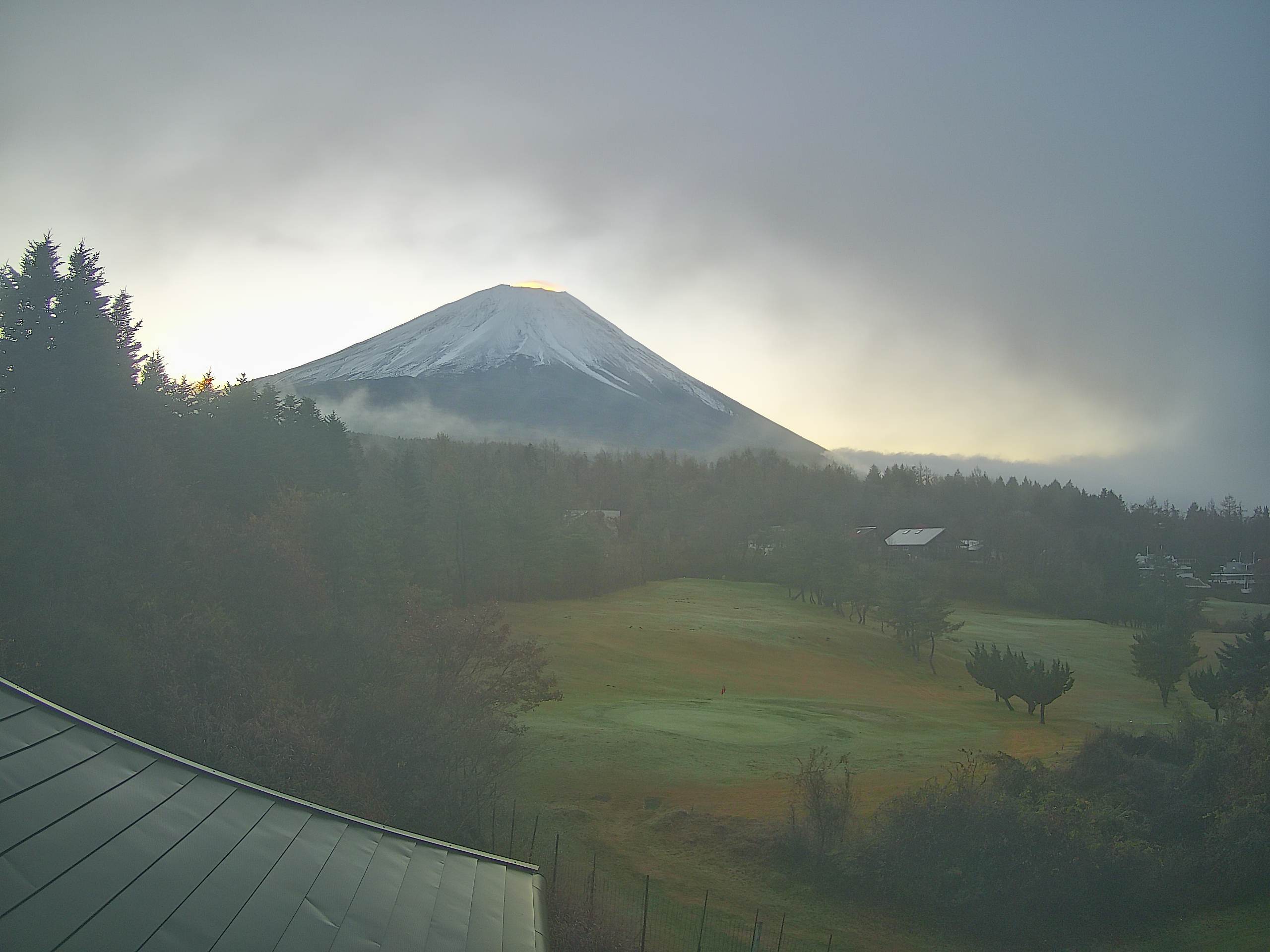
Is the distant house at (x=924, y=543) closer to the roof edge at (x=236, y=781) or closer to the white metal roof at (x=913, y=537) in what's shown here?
the white metal roof at (x=913, y=537)

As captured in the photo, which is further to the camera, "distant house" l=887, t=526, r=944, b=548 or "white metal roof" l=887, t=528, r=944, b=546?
"white metal roof" l=887, t=528, r=944, b=546

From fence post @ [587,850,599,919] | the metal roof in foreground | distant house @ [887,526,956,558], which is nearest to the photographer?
the metal roof in foreground

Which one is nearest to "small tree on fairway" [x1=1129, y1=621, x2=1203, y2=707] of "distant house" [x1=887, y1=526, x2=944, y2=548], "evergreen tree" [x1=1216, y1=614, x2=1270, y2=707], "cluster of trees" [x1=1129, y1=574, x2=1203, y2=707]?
"cluster of trees" [x1=1129, y1=574, x2=1203, y2=707]

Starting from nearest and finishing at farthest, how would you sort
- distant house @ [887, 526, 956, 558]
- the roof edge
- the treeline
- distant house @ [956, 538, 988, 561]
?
1. the roof edge
2. the treeline
3. distant house @ [956, 538, 988, 561]
4. distant house @ [887, 526, 956, 558]

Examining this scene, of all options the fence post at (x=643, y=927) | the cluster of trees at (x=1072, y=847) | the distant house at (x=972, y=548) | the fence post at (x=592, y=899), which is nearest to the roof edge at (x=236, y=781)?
the fence post at (x=643, y=927)

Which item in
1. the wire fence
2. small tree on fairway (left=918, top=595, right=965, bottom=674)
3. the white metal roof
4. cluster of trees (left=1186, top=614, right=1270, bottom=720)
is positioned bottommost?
the wire fence

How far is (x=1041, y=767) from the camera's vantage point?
20578 millimetres

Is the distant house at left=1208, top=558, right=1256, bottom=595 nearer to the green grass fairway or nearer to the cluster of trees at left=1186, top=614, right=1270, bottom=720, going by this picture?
the green grass fairway

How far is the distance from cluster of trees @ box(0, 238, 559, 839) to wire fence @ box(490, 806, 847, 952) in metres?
2.43

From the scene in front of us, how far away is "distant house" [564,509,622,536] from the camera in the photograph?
285ft

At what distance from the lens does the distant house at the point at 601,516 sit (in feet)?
285

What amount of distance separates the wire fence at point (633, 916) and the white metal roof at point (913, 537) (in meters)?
90.9

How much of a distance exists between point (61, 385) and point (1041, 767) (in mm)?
33343

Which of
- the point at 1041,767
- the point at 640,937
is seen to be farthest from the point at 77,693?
the point at 1041,767
